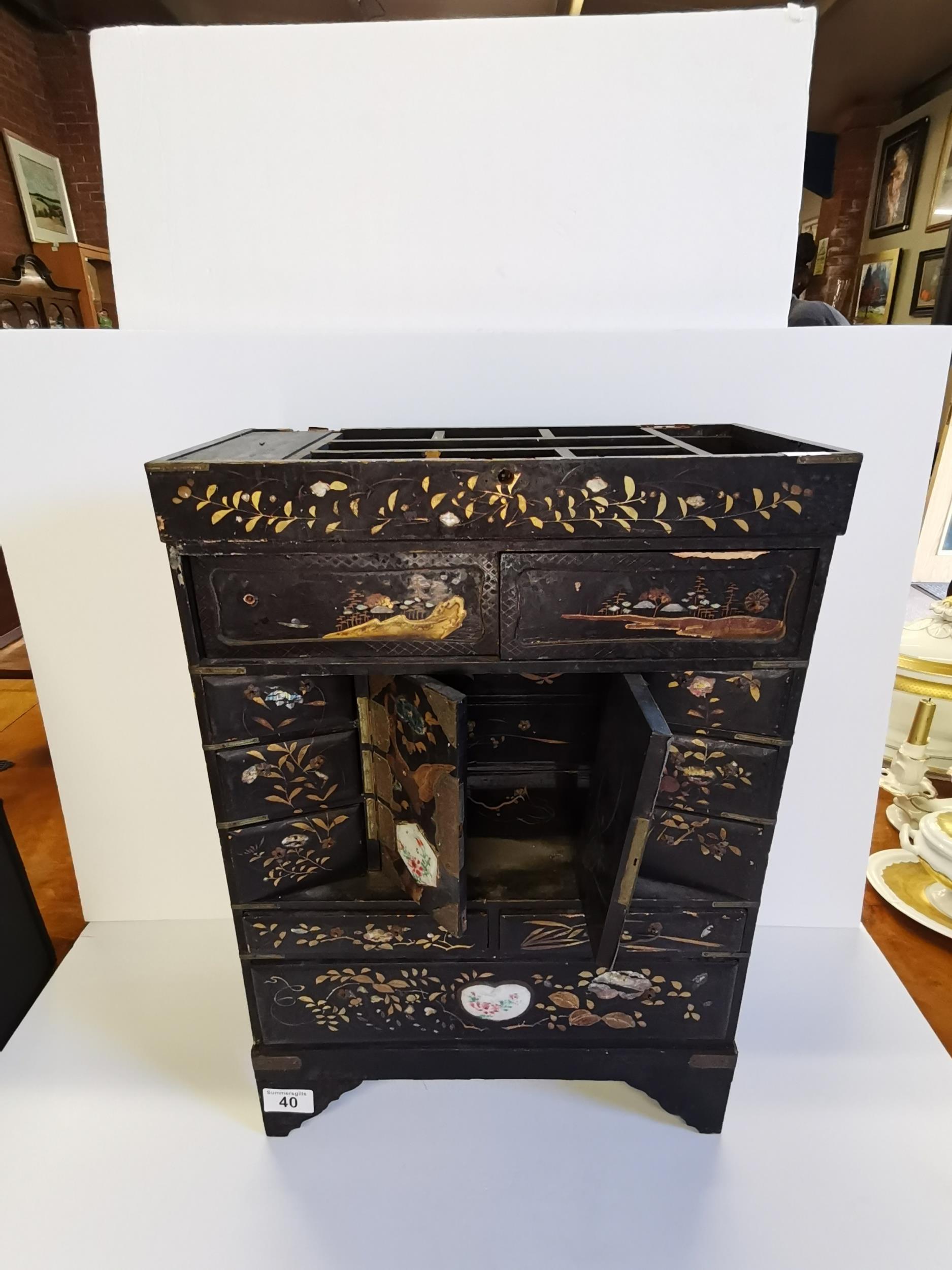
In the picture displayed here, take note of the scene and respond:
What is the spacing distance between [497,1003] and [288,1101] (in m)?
0.36

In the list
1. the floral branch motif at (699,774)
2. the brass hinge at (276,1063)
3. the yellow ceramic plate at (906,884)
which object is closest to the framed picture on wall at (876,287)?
the yellow ceramic plate at (906,884)

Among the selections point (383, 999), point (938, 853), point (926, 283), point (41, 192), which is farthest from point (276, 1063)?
point (926, 283)

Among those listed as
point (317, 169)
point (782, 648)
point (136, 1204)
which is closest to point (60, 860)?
point (136, 1204)

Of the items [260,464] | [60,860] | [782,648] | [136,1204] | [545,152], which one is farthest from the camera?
[60,860]

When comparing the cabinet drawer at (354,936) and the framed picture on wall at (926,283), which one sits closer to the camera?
the cabinet drawer at (354,936)

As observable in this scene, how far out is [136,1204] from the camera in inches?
41.1

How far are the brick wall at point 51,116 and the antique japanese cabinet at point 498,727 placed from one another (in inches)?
174

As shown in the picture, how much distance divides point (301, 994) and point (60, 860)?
1004mm

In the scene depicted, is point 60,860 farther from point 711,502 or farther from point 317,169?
point 711,502

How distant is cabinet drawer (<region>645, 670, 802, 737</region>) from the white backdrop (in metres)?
0.50

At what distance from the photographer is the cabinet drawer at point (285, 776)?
3.08 ft

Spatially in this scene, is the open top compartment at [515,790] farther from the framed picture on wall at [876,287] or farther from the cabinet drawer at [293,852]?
the framed picture on wall at [876,287]

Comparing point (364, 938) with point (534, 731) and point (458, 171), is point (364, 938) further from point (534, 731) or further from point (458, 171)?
point (458, 171)

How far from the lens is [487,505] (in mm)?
795
